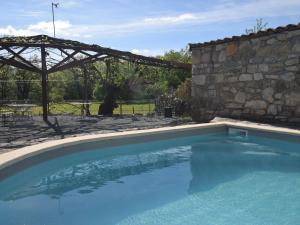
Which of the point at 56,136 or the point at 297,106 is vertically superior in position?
the point at 297,106

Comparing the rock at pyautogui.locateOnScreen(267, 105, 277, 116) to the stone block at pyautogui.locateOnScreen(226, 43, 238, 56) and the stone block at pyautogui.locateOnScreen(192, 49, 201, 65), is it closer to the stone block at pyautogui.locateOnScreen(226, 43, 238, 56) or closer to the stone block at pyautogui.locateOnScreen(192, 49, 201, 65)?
the stone block at pyautogui.locateOnScreen(226, 43, 238, 56)

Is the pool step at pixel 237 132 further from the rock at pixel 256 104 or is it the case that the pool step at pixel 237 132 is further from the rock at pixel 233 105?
the rock at pixel 233 105

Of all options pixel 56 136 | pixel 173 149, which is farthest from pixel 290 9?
pixel 56 136

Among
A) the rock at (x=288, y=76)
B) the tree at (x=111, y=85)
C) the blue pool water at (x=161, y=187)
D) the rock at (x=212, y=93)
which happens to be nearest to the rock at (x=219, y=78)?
the rock at (x=212, y=93)

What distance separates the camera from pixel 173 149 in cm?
888

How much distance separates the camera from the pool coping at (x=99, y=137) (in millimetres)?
6134

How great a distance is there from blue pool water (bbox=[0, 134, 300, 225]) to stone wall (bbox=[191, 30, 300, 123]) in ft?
5.74

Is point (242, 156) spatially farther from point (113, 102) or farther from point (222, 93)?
point (113, 102)

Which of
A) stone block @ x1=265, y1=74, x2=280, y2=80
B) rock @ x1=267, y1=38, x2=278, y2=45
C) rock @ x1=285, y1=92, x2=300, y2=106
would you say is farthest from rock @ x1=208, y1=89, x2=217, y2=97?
rock @ x1=285, y1=92, x2=300, y2=106

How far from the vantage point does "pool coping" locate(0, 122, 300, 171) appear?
6.13 metres

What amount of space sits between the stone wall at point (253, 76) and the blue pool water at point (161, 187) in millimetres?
1748

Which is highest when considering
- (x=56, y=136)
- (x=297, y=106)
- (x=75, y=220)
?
(x=297, y=106)

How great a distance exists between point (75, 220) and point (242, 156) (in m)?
4.57

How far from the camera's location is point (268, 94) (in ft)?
34.2
